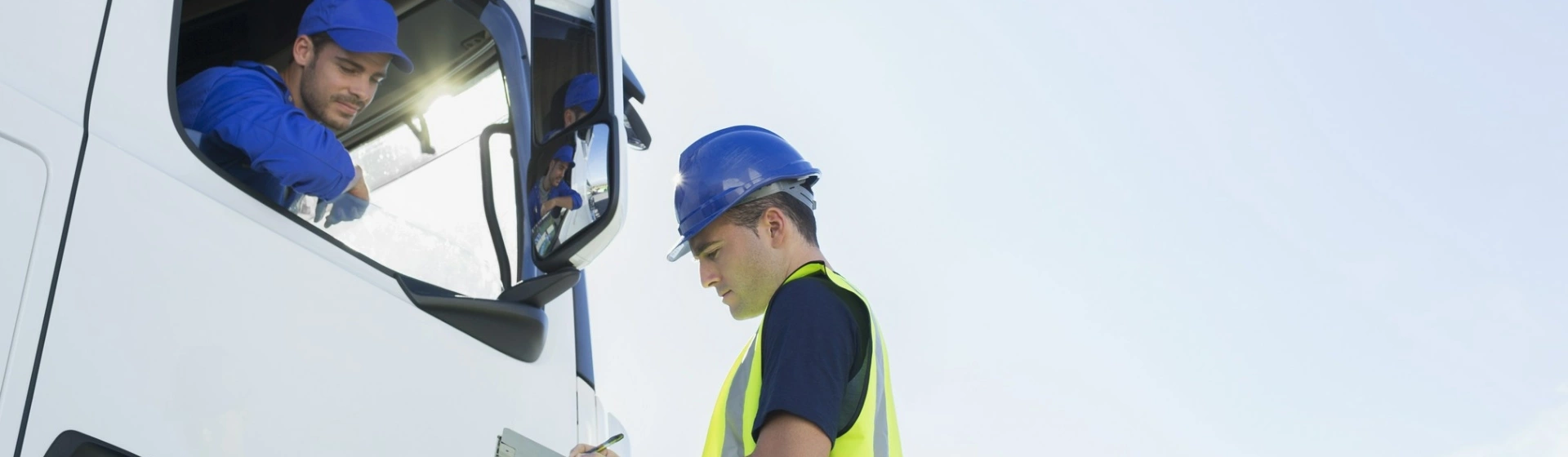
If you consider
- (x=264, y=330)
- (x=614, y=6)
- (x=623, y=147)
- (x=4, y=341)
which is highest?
(x=614, y=6)

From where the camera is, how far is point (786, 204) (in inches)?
101

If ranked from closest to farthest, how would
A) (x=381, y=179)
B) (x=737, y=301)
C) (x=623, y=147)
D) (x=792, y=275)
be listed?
1. (x=792, y=275)
2. (x=737, y=301)
3. (x=623, y=147)
4. (x=381, y=179)

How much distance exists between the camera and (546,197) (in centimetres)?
293

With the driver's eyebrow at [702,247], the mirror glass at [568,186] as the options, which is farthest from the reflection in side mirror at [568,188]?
the driver's eyebrow at [702,247]

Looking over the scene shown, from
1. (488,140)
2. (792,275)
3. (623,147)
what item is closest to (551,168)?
(623,147)

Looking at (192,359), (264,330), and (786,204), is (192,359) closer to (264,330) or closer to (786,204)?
(264,330)

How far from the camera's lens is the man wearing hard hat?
203cm

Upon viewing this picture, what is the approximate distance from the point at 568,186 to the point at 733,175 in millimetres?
433

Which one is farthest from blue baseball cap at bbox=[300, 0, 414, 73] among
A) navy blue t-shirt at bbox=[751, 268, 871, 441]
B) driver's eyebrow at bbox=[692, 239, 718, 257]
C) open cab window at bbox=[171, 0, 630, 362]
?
navy blue t-shirt at bbox=[751, 268, 871, 441]

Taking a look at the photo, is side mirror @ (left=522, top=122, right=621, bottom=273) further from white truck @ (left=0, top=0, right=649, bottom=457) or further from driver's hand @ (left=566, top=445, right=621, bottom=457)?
driver's hand @ (left=566, top=445, right=621, bottom=457)

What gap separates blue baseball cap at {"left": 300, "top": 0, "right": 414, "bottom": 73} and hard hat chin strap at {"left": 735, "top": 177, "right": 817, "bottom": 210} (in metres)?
0.91

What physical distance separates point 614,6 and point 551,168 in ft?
1.55

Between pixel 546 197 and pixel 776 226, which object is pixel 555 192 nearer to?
pixel 546 197

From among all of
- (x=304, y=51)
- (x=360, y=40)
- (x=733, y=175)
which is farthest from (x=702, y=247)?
(x=304, y=51)
